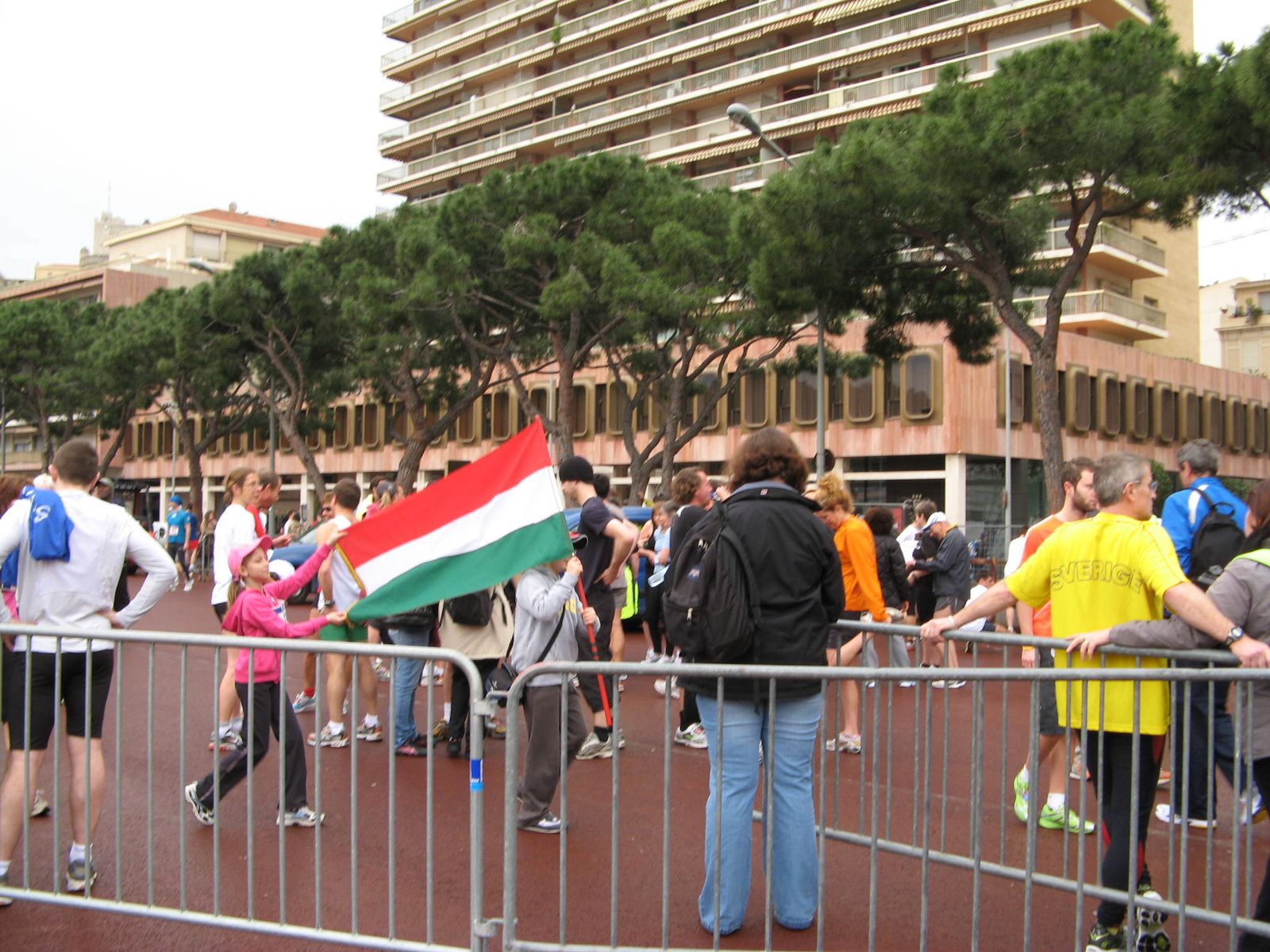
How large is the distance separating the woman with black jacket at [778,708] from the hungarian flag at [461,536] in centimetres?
86

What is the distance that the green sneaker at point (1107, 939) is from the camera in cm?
405

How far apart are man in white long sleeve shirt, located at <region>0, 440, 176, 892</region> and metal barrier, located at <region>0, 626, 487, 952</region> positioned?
0.24 feet

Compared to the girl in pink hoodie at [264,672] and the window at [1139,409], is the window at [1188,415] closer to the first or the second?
the window at [1139,409]

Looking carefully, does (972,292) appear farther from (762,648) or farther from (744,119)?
(762,648)

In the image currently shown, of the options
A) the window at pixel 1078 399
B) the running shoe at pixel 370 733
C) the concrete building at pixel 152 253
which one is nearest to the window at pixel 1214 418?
the window at pixel 1078 399

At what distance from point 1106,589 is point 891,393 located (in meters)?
31.2

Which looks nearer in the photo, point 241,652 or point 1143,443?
point 241,652

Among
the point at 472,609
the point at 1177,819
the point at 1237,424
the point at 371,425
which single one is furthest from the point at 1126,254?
the point at 1177,819

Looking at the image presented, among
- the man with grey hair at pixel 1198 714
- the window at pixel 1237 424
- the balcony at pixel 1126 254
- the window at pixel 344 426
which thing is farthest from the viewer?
the window at pixel 344 426

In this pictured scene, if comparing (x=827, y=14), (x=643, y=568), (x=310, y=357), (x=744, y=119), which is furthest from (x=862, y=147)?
(x=827, y=14)

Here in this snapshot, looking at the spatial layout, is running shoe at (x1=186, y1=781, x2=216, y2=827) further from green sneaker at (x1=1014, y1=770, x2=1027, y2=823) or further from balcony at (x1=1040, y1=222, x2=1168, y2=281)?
balcony at (x1=1040, y1=222, x2=1168, y2=281)

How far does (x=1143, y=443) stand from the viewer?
130ft

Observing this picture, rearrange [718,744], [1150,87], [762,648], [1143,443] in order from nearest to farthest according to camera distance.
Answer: [718,744] < [762,648] < [1150,87] < [1143,443]

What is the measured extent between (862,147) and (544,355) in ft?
50.2
